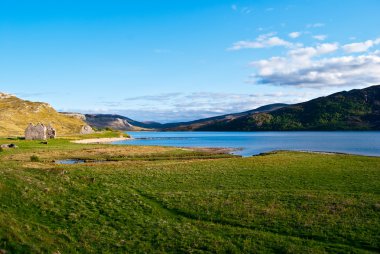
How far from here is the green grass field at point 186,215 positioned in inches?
864

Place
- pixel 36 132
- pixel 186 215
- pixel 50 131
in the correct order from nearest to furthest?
1. pixel 186 215
2. pixel 36 132
3. pixel 50 131

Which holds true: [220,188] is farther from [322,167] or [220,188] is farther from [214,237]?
[322,167]

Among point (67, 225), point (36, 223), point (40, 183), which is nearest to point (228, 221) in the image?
point (67, 225)

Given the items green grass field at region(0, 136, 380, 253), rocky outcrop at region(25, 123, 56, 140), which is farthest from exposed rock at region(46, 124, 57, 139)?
green grass field at region(0, 136, 380, 253)

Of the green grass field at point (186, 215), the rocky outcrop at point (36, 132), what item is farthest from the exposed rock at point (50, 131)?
the green grass field at point (186, 215)

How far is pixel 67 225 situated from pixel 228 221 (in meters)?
12.3

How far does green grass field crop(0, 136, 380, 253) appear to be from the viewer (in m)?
22.0

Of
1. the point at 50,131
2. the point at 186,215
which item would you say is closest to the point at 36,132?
the point at 50,131

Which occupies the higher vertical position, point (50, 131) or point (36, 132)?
point (50, 131)

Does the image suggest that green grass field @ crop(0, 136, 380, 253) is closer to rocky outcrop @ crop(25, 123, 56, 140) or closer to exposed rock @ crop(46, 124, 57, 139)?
rocky outcrop @ crop(25, 123, 56, 140)

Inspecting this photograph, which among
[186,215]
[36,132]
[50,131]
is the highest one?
[50,131]

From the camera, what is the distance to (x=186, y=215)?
1150 inches

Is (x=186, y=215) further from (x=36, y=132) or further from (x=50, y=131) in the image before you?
(x=50, y=131)

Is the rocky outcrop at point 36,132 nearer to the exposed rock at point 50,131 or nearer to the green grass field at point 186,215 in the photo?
the exposed rock at point 50,131
